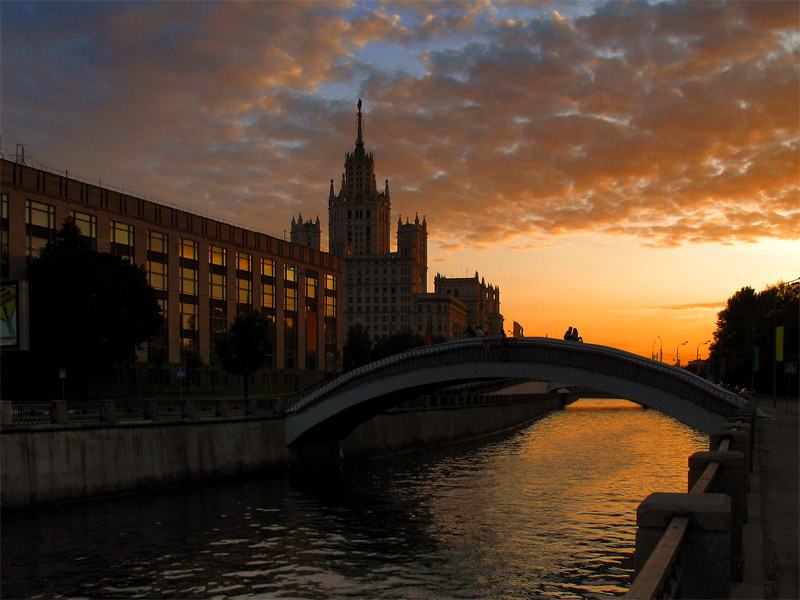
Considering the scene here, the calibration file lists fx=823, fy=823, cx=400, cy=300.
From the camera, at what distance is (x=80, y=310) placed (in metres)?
51.7

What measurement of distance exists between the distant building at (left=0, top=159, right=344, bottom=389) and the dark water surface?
101ft

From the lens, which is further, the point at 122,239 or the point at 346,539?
the point at 122,239

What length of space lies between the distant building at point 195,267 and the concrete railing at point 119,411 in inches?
908

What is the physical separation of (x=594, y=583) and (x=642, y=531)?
17.3 meters

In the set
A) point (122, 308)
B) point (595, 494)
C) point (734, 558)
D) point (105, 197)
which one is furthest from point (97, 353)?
point (734, 558)

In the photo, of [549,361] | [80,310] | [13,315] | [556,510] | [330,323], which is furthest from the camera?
[330,323]

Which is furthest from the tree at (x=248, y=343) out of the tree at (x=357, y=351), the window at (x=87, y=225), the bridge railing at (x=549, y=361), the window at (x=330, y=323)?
the tree at (x=357, y=351)

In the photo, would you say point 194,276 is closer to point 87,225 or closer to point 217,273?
point 217,273

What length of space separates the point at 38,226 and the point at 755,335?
69.2 metres

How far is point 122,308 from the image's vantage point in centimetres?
5372

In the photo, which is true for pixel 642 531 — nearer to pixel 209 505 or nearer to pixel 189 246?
pixel 209 505

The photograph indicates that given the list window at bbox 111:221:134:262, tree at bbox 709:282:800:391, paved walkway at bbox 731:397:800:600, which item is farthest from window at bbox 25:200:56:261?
tree at bbox 709:282:800:391

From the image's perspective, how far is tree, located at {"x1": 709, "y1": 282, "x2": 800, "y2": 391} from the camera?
299ft

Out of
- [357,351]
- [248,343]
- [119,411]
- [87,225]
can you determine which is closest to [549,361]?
[119,411]
